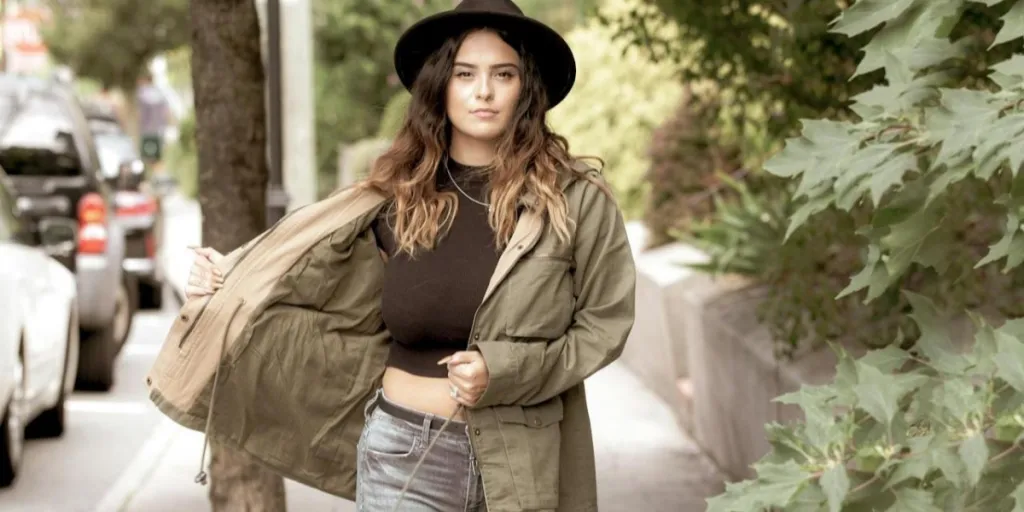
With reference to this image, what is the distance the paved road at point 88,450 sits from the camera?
8.42m

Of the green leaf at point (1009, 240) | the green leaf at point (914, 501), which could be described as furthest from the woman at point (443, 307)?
the green leaf at point (914, 501)

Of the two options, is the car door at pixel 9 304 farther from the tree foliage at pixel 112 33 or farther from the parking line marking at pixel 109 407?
the tree foliage at pixel 112 33

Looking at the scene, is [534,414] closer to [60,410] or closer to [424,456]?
[424,456]

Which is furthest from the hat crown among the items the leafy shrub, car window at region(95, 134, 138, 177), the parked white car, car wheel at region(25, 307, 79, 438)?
car window at region(95, 134, 138, 177)

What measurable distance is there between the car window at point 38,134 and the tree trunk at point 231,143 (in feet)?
19.4

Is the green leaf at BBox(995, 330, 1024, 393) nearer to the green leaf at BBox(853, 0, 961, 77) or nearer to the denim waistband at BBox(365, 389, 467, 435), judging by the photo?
the green leaf at BBox(853, 0, 961, 77)

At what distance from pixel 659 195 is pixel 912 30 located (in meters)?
9.54

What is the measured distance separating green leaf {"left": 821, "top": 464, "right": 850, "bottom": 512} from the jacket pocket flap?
3.13 ft

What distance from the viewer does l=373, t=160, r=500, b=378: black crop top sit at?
143 inches

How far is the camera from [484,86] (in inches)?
145

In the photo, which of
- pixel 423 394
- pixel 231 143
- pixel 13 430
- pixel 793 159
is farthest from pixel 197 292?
pixel 13 430

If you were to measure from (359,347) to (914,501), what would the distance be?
1538mm

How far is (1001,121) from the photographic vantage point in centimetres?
286

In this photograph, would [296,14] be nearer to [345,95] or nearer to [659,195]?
[659,195]
